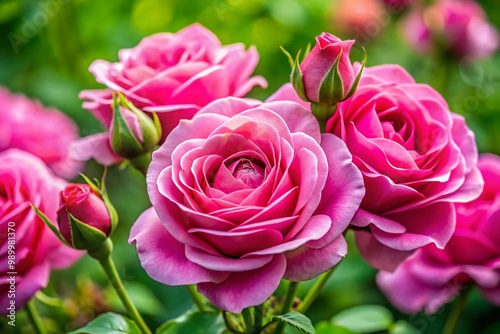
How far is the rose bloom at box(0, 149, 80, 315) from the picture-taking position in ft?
2.98

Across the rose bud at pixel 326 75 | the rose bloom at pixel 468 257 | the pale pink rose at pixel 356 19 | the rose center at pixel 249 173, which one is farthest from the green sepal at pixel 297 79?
the pale pink rose at pixel 356 19

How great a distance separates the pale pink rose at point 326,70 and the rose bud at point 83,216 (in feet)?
0.92

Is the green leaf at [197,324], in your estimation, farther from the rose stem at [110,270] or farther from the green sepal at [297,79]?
the green sepal at [297,79]

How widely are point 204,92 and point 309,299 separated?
12.0 inches

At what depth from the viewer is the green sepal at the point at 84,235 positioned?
0.81 meters

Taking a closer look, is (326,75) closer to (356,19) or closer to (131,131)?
(131,131)

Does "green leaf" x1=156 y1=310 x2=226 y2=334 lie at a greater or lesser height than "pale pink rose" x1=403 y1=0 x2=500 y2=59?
greater

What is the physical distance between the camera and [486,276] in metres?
1.01

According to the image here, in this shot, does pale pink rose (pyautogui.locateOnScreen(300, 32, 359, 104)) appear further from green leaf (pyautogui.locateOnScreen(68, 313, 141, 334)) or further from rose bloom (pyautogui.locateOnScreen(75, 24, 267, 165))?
green leaf (pyautogui.locateOnScreen(68, 313, 141, 334))

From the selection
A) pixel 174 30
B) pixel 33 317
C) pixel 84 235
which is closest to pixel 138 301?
pixel 33 317

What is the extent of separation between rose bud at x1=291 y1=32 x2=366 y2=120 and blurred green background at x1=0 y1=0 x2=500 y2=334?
797 mm

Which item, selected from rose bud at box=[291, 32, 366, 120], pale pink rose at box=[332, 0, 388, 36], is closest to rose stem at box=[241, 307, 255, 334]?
rose bud at box=[291, 32, 366, 120]

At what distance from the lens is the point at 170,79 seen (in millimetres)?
927

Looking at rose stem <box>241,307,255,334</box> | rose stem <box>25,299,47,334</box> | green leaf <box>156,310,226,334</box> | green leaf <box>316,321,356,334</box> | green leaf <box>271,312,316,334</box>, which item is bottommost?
green leaf <box>316,321,356,334</box>
